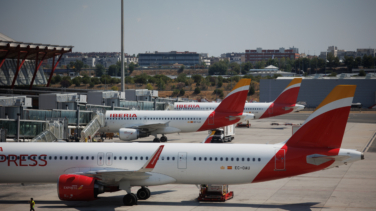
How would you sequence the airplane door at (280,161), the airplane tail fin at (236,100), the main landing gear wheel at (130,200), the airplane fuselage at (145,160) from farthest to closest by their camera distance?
the airplane tail fin at (236,100) → the airplane fuselage at (145,160) → the main landing gear wheel at (130,200) → the airplane door at (280,161)

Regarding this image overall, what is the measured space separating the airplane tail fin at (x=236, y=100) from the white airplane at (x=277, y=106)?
1681cm

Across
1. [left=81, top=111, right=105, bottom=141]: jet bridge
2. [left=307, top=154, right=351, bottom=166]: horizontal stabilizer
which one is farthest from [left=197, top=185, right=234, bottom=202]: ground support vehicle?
[left=81, top=111, right=105, bottom=141]: jet bridge

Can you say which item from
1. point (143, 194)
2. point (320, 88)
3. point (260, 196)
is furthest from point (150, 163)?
point (320, 88)

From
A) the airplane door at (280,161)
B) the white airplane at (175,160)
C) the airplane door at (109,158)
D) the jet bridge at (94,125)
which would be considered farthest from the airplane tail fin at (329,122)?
the jet bridge at (94,125)

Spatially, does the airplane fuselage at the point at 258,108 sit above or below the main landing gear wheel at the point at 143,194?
above

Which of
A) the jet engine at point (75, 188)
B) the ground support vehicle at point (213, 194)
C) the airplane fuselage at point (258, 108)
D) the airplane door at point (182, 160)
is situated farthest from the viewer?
the airplane fuselage at point (258, 108)

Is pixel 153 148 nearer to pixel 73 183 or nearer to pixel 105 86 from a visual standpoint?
pixel 73 183

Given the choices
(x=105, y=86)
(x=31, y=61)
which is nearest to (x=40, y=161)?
(x=31, y=61)

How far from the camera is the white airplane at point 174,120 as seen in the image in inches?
1949

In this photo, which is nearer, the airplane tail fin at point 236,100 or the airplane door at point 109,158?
the airplane door at point 109,158

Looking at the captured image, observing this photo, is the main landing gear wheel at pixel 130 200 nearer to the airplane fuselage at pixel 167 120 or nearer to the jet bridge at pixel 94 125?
the jet bridge at pixel 94 125

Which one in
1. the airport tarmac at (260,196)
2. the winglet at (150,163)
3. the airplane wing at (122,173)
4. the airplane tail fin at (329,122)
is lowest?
the airport tarmac at (260,196)

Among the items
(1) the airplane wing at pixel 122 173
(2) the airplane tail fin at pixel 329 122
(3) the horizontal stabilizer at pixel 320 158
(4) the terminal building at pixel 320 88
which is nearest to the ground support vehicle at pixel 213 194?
(1) the airplane wing at pixel 122 173

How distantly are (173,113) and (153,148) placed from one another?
27300mm
